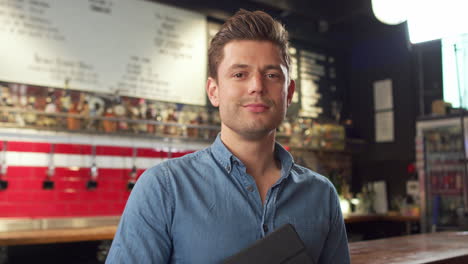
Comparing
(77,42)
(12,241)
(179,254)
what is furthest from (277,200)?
(77,42)

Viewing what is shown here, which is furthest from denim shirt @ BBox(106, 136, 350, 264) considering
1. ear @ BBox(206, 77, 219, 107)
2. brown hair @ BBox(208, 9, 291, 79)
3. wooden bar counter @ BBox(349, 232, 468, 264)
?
wooden bar counter @ BBox(349, 232, 468, 264)

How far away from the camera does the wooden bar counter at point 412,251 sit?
146 centimetres

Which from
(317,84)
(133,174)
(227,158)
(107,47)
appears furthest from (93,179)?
(317,84)

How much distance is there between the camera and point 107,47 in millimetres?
4105

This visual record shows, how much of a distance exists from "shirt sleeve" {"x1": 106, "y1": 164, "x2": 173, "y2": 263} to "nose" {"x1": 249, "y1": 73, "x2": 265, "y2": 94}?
0.32m

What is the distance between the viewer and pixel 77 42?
394 centimetres

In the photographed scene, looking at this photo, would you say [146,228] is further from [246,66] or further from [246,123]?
[246,66]

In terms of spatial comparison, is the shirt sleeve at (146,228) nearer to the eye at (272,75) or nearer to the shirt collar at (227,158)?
the shirt collar at (227,158)

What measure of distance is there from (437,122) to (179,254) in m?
4.12

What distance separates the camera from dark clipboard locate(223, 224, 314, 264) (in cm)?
94

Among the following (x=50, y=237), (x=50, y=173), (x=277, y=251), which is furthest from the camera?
(x=50, y=173)

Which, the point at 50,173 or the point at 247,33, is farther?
the point at 50,173

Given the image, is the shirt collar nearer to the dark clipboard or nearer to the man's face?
the man's face

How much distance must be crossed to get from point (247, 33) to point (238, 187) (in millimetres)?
400
